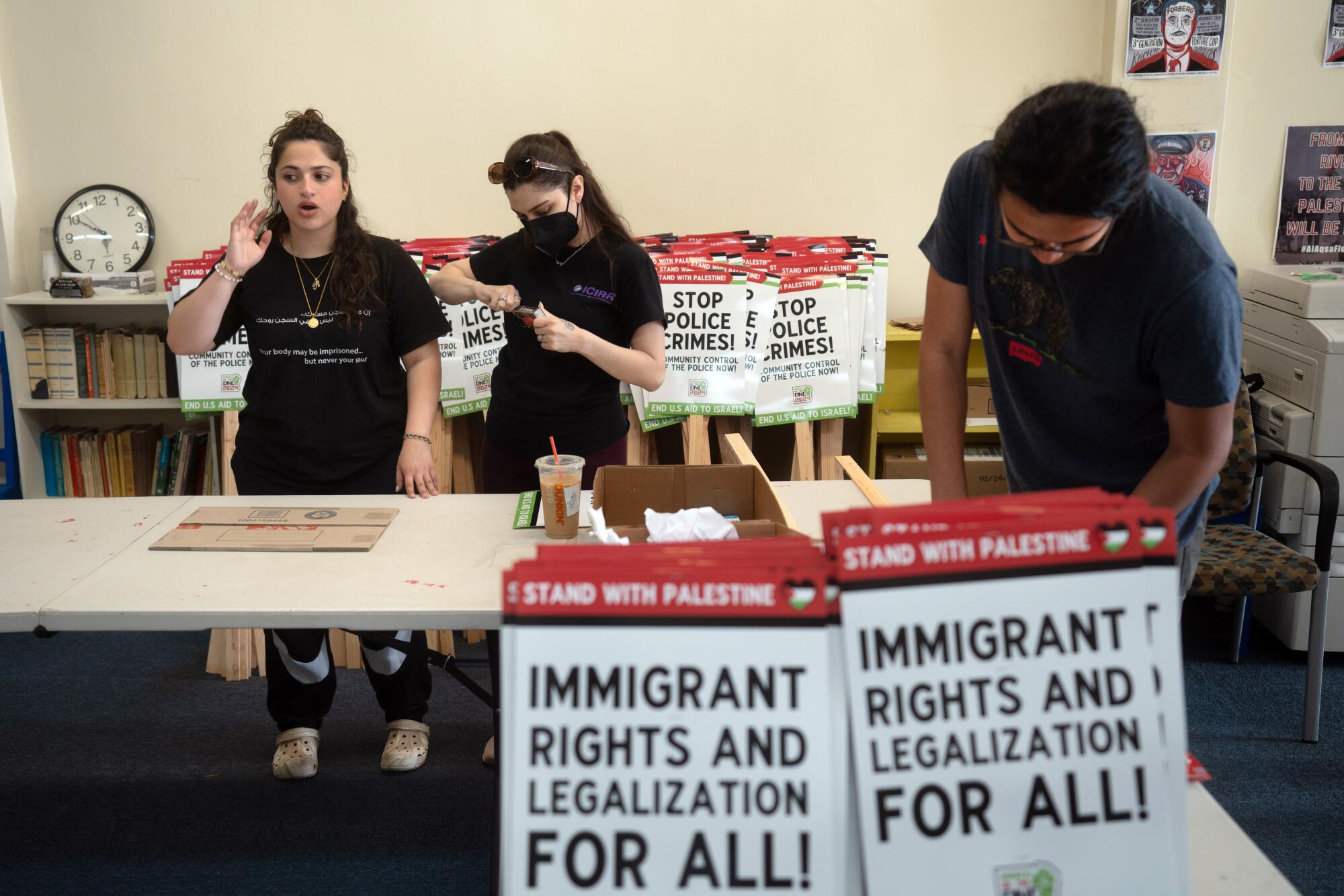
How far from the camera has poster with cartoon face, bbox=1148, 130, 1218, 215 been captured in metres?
3.60

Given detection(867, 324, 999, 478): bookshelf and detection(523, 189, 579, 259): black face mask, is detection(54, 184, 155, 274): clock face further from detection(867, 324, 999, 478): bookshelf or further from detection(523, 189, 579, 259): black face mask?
detection(867, 324, 999, 478): bookshelf

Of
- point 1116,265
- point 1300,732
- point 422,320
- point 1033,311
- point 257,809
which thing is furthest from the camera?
point 1300,732

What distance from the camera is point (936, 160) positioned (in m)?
3.78

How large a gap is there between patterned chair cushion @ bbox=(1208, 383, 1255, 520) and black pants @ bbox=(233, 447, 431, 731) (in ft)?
7.67

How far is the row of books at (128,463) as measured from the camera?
3740 millimetres

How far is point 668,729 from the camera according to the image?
899 mm

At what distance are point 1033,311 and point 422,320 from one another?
1.38m

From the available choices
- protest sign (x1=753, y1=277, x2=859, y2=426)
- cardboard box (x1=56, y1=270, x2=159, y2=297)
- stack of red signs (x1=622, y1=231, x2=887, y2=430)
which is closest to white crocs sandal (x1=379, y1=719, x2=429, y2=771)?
stack of red signs (x1=622, y1=231, x2=887, y2=430)

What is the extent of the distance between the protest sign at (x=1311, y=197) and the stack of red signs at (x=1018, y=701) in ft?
11.2

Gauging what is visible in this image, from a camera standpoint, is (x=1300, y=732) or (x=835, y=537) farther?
(x=1300, y=732)

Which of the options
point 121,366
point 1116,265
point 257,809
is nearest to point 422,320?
point 257,809

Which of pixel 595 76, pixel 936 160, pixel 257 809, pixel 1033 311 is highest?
pixel 595 76

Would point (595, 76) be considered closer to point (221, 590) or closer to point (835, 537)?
point (221, 590)

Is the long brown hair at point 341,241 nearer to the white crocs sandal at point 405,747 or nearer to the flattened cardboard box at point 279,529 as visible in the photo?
the flattened cardboard box at point 279,529
